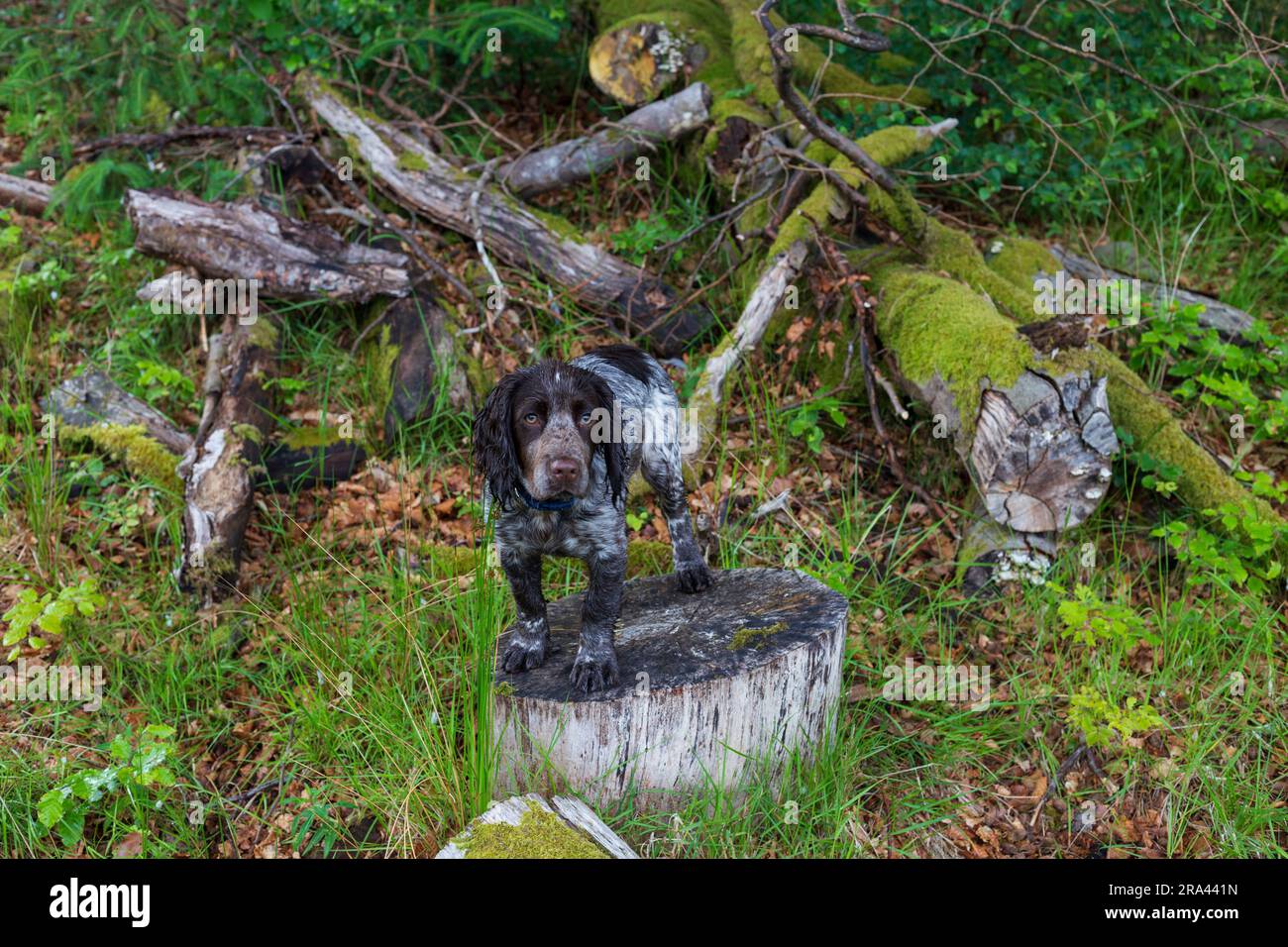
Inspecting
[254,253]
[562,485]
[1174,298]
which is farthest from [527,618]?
[1174,298]

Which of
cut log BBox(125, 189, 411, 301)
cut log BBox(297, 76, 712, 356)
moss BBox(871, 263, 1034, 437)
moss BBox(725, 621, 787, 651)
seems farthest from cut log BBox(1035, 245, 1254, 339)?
cut log BBox(125, 189, 411, 301)

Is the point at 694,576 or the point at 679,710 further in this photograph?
the point at 694,576

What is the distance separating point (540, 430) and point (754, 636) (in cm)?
116

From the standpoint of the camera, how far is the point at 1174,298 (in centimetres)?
629

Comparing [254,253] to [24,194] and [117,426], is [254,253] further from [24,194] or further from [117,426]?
[24,194]

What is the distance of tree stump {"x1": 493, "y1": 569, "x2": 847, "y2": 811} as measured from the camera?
12.3ft

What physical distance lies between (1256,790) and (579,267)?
447 cm

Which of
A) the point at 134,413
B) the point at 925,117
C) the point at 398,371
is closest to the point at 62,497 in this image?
the point at 134,413

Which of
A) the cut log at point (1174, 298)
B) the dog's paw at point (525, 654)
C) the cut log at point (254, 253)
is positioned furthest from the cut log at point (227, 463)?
the cut log at point (1174, 298)

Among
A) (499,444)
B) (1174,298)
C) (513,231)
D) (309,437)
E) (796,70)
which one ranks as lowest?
(309,437)

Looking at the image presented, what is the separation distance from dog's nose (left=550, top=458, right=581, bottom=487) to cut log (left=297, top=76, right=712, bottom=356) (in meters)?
3.04

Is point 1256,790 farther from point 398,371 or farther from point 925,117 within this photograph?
point 398,371

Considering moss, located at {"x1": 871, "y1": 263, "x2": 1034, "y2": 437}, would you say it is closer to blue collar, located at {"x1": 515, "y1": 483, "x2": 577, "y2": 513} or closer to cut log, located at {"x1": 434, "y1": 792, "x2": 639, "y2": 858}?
blue collar, located at {"x1": 515, "y1": 483, "x2": 577, "y2": 513}

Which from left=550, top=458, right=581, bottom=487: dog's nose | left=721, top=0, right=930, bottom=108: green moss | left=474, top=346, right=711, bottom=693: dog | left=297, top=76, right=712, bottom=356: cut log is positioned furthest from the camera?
left=721, top=0, right=930, bottom=108: green moss
